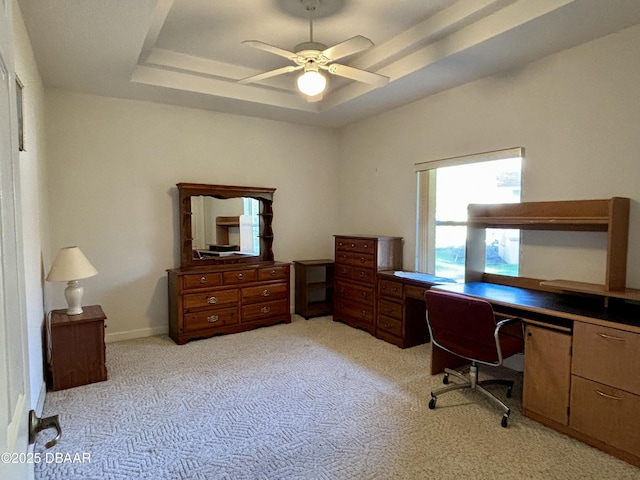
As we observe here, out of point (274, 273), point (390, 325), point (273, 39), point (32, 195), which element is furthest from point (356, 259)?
point (32, 195)

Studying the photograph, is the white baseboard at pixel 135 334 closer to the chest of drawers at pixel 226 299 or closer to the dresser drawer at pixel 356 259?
the chest of drawers at pixel 226 299

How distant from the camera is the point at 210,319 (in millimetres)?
4031

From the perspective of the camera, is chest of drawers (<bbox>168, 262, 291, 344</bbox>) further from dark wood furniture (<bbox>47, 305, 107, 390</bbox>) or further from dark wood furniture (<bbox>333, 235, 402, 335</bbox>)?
dark wood furniture (<bbox>47, 305, 107, 390</bbox>)

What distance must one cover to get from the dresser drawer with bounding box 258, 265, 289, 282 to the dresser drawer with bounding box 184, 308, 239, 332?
490 millimetres

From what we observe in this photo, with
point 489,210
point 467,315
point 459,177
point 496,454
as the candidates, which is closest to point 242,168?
point 459,177

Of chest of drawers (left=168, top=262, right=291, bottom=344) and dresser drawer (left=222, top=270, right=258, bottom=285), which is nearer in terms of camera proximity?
chest of drawers (left=168, top=262, right=291, bottom=344)

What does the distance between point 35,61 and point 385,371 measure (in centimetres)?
386

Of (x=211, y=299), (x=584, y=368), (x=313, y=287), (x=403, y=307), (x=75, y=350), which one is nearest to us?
(x=584, y=368)

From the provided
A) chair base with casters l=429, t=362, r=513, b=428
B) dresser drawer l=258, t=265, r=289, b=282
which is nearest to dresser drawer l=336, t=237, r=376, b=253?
dresser drawer l=258, t=265, r=289, b=282

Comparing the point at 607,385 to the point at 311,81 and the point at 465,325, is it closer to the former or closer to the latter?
the point at 465,325

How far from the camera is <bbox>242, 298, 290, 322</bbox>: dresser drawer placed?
430 cm

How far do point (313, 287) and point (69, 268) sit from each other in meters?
2.74

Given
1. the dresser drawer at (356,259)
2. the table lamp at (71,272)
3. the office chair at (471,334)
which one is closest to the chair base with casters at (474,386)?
the office chair at (471,334)

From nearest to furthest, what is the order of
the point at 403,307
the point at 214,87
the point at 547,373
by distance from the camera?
the point at 547,373 → the point at 403,307 → the point at 214,87
